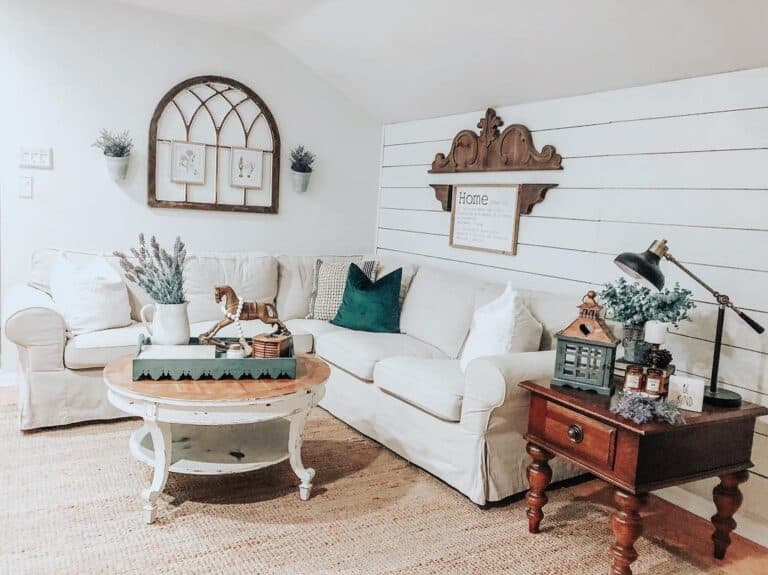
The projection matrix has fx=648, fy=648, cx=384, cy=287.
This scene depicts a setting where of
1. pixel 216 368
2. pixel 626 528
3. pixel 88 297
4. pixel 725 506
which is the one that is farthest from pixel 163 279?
pixel 725 506

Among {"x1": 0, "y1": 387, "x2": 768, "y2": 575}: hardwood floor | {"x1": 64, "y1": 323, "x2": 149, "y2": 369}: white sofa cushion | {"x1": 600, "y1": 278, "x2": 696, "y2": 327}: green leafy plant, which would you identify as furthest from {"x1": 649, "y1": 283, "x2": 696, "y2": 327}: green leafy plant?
{"x1": 64, "y1": 323, "x2": 149, "y2": 369}: white sofa cushion

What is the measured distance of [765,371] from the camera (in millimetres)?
2477

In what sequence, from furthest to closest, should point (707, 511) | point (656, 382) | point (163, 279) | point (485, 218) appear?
point (485, 218) → point (707, 511) → point (163, 279) → point (656, 382)

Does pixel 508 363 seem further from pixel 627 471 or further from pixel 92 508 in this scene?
pixel 92 508

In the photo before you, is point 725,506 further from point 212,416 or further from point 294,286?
point 294,286

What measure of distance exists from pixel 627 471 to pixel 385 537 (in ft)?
2.92

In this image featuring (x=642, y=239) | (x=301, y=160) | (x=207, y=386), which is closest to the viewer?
(x=207, y=386)

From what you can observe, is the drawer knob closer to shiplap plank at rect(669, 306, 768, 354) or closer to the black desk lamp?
the black desk lamp

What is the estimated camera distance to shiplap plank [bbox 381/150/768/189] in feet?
8.25

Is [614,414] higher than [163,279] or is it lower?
Answer: lower

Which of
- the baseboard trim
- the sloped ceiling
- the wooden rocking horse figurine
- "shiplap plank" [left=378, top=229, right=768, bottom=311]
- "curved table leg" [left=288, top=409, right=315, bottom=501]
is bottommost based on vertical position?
the baseboard trim

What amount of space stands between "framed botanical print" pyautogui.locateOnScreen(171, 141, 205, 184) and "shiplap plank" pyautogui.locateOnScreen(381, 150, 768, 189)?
1810 millimetres

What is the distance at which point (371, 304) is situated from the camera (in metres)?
3.76

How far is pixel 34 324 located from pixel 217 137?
5.75ft
